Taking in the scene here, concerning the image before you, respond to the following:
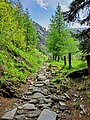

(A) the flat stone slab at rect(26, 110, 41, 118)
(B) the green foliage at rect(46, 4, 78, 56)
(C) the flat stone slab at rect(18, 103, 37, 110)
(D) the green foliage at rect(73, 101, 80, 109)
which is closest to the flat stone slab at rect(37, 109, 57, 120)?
(A) the flat stone slab at rect(26, 110, 41, 118)

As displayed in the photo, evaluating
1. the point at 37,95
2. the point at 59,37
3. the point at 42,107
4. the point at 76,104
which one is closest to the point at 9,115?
the point at 42,107

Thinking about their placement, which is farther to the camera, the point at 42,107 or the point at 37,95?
the point at 37,95

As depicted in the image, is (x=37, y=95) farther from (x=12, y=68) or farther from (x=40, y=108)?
(x=12, y=68)

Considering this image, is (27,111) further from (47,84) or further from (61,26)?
(61,26)

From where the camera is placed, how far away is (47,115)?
827 centimetres

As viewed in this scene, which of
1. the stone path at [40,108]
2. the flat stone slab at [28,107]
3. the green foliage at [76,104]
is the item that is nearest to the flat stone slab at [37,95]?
the stone path at [40,108]

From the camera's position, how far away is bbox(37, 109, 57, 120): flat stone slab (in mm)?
7982

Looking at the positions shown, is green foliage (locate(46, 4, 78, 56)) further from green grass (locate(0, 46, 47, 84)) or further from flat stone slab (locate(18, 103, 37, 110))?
flat stone slab (locate(18, 103, 37, 110))

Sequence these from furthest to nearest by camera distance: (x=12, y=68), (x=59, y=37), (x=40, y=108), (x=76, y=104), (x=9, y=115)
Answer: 1. (x=59, y=37)
2. (x=12, y=68)
3. (x=76, y=104)
4. (x=40, y=108)
5. (x=9, y=115)

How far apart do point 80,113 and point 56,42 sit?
3405 centimetres

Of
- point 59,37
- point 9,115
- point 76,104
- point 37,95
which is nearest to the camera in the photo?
point 9,115

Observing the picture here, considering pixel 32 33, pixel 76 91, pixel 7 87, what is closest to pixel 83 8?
pixel 76 91

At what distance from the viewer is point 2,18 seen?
44.3 ft

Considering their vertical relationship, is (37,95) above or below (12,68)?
below
